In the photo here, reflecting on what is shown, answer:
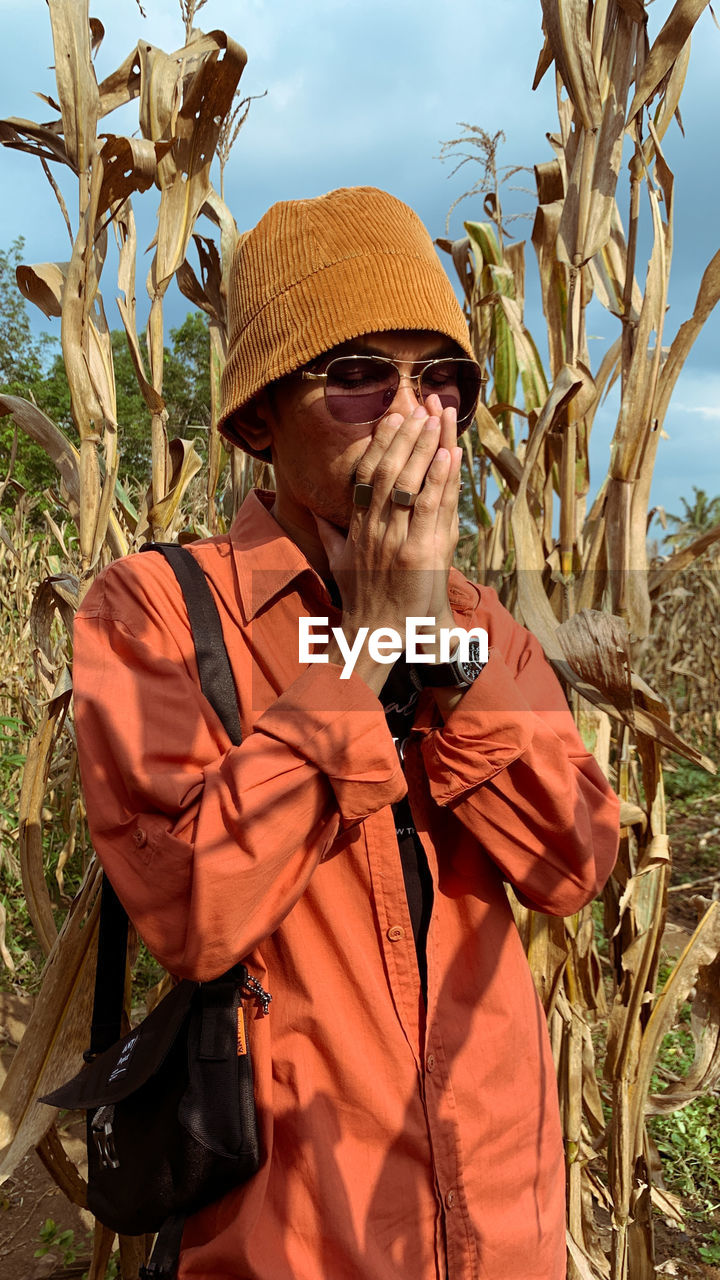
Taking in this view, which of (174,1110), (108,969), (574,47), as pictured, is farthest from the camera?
(574,47)

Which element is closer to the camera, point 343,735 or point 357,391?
point 343,735

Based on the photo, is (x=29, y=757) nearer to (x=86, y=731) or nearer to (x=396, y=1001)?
(x=86, y=731)

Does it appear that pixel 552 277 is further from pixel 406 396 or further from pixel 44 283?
pixel 44 283

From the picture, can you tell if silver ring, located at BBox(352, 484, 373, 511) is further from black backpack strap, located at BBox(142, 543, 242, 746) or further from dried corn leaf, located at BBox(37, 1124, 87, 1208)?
dried corn leaf, located at BBox(37, 1124, 87, 1208)

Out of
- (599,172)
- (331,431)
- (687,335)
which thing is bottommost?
(331,431)

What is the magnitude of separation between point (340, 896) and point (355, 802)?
177 mm

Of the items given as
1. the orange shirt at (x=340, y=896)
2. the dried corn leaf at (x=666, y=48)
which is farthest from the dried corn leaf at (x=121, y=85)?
the orange shirt at (x=340, y=896)

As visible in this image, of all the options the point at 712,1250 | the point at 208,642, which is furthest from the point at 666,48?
the point at 712,1250

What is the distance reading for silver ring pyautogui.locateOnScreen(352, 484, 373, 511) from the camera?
3.15 feet

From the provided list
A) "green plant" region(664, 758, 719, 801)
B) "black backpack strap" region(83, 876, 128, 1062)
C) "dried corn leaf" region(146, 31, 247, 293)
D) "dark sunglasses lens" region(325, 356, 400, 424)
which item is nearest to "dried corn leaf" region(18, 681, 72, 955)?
"black backpack strap" region(83, 876, 128, 1062)

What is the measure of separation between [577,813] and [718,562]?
5.07 metres

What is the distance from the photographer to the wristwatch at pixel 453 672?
40.3 inches

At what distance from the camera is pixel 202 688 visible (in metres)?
0.99

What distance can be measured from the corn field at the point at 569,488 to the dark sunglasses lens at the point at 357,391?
1.63 feet
